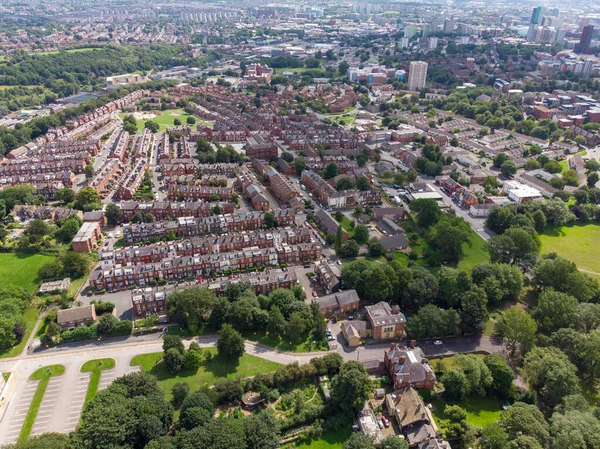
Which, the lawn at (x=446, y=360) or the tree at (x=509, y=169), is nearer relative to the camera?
the lawn at (x=446, y=360)

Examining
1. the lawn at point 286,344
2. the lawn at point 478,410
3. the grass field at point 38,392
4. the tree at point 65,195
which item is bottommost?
the lawn at point 478,410

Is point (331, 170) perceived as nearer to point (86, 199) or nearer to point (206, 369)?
point (86, 199)

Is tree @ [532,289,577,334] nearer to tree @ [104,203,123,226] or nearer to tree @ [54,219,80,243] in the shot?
tree @ [104,203,123,226]

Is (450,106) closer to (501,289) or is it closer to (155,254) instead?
(501,289)

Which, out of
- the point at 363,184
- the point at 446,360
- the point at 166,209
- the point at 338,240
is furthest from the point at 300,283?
the point at 363,184

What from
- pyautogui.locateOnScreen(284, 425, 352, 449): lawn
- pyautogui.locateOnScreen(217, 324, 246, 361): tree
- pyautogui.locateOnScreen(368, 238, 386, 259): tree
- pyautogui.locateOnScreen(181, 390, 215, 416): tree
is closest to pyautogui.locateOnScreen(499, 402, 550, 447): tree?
pyautogui.locateOnScreen(284, 425, 352, 449): lawn

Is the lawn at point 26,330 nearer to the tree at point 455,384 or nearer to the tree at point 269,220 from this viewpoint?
the tree at point 269,220

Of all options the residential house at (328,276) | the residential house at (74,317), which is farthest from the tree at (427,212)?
the residential house at (74,317)
